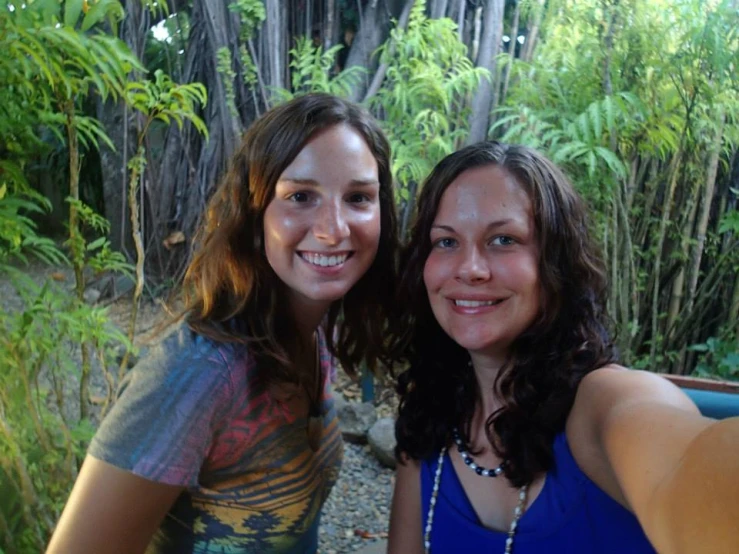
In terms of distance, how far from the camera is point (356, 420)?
3.25 metres

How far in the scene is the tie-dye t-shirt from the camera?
3.18 feet

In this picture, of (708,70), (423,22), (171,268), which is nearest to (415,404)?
(708,70)

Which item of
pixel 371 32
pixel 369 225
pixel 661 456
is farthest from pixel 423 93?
pixel 661 456

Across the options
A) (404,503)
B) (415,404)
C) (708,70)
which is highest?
(708,70)

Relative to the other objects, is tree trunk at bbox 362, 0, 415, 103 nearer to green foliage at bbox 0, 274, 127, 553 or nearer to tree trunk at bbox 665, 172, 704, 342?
tree trunk at bbox 665, 172, 704, 342

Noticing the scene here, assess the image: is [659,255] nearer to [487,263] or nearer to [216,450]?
[487,263]

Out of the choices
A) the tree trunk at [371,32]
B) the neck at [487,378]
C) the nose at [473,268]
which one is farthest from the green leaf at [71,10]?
A: the tree trunk at [371,32]

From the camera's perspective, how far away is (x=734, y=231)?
2811mm

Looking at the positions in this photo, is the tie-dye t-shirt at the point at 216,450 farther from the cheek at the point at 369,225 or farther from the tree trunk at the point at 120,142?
the tree trunk at the point at 120,142

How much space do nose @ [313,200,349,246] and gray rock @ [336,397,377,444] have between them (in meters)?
2.21

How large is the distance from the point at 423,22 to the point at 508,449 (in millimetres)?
2555

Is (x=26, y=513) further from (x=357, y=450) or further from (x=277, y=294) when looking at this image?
(x=357, y=450)

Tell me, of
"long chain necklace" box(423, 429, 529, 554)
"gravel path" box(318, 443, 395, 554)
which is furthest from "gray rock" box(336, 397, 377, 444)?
"long chain necklace" box(423, 429, 529, 554)

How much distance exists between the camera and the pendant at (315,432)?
121cm
